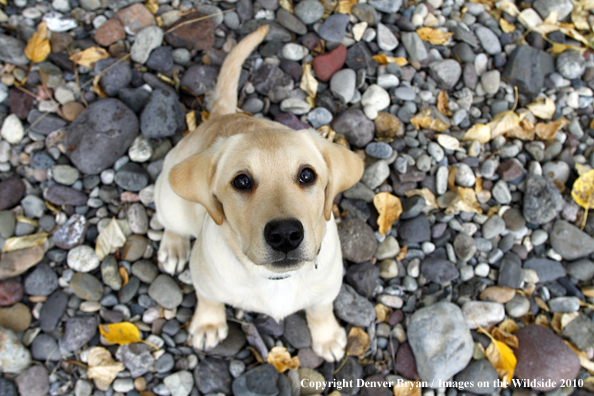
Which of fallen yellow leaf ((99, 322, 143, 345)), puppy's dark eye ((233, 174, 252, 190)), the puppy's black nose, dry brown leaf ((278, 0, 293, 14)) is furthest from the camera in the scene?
dry brown leaf ((278, 0, 293, 14))

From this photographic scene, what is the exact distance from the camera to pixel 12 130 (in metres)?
3.64

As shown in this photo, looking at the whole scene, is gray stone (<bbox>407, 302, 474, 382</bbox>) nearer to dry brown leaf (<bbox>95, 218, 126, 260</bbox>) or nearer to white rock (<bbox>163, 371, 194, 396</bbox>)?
white rock (<bbox>163, 371, 194, 396</bbox>)

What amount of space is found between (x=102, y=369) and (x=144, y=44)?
114 inches

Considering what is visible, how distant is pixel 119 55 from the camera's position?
157 inches

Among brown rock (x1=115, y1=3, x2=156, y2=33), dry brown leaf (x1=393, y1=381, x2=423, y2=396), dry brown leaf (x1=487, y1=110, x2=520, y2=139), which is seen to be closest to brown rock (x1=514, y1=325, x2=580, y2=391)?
dry brown leaf (x1=393, y1=381, x2=423, y2=396)

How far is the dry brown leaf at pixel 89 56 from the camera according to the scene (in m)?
3.89

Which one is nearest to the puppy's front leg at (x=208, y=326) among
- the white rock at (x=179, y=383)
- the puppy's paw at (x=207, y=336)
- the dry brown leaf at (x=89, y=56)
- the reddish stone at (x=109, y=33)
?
the puppy's paw at (x=207, y=336)

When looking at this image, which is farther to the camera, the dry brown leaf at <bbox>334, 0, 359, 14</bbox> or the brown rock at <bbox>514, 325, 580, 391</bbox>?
the dry brown leaf at <bbox>334, 0, 359, 14</bbox>

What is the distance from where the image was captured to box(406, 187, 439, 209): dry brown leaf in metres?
3.63

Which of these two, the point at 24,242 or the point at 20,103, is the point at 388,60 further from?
the point at 24,242

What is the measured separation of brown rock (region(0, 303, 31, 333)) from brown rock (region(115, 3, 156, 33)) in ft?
8.91

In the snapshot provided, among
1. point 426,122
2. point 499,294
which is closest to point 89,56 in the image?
point 426,122

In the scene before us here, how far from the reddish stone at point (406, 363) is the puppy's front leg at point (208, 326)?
1354 mm

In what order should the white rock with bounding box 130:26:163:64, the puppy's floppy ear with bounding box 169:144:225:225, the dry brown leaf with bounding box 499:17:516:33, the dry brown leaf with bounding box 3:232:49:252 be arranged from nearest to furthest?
the puppy's floppy ear with bounding box 169:144:225:225 < the dry brown leaf with bounding box 3:232:49:252 < the white rock with bounding box 130:26:163:64 < the dry brown leaf with bounding box 499:17:516:33
